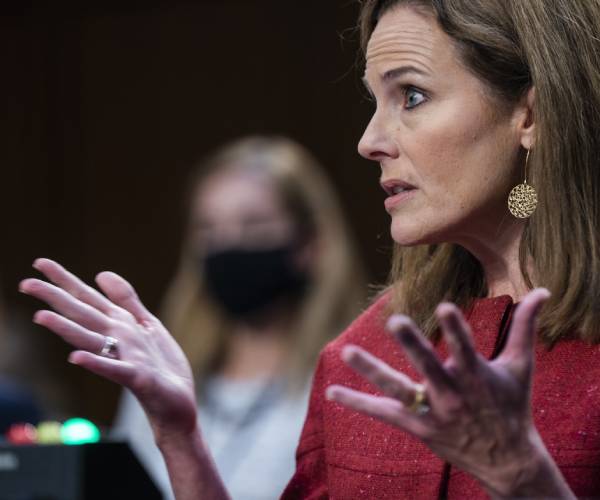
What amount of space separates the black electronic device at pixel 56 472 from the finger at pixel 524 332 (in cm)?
95

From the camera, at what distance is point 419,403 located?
1529 millimetres

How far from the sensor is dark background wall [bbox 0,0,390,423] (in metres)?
5.53

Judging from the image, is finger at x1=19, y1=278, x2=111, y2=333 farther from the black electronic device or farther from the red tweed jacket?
the red tweed jacket

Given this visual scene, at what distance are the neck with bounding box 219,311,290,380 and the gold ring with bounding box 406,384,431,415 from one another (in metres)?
1.96

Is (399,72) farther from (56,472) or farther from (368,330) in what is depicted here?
(56,472)

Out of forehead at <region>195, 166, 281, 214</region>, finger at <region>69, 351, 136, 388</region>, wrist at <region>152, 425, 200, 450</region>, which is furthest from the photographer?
forehead at <region>195, 166, 281, 214</region>

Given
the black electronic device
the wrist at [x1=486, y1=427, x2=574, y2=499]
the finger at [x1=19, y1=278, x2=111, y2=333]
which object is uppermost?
the finger at [x1=19, y1=278, x2=111, y2=333]

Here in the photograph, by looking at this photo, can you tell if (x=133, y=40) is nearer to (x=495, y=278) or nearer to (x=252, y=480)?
(x=252, y=480)

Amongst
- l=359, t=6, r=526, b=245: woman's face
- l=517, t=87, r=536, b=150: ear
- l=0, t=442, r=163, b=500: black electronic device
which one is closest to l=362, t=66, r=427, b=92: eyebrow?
l=359, t=6, r=526, b=245: woman's face

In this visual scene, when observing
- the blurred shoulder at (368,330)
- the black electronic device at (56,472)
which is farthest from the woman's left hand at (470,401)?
the black electronic device at (56,472)

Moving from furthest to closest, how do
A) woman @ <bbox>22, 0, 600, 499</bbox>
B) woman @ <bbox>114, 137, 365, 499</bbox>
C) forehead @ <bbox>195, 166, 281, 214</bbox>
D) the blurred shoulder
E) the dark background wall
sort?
the dark background wall → forehead @ <bbox>195, 166, 281, 214</bbox> → woman @ <bbox>114, 137, 365, 499</bbox> → the blurred shoulder → woman @ <bbox>22, 0, 600, 499</bbox>

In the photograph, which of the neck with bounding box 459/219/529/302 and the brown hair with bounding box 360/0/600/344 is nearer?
the brown hair with bounding box 360/0/600/344

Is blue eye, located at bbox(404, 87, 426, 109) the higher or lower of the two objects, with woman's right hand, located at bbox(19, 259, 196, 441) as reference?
higher

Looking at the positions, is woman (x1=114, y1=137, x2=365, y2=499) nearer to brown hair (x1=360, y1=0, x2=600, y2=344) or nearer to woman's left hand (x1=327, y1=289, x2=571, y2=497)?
brown hair (x1=360, y1=0, x2=600, y2=344)
